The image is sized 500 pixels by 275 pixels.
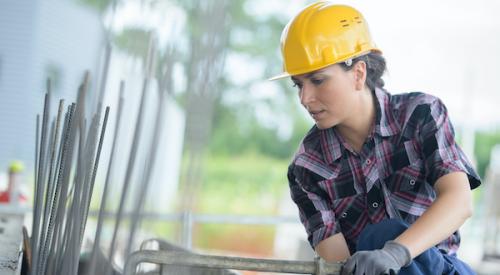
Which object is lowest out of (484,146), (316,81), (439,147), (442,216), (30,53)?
(484,146)

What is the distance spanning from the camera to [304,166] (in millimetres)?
2037

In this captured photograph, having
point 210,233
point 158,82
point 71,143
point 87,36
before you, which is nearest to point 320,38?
point 71,143

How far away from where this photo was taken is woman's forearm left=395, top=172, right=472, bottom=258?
167 cm

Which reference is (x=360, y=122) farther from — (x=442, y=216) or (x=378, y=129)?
(x=442, y=216)

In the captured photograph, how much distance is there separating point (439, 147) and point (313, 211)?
39 centimetres

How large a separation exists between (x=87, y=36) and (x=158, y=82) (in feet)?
29.1

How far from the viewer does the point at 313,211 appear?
2.00 meters

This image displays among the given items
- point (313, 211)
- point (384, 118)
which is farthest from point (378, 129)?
point (313, 211)

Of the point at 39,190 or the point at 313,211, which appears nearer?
the point at 39,190

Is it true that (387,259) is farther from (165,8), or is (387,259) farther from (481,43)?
(481,43)

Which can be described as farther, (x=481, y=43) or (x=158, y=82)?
(x=481, y=43)

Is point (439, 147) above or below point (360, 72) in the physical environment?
below

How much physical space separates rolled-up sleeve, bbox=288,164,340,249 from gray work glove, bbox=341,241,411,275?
339mm

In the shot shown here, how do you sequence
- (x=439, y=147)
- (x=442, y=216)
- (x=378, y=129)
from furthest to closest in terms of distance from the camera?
(x=378, y=129) → (x=439, y=147) → (x=442, y=216)
